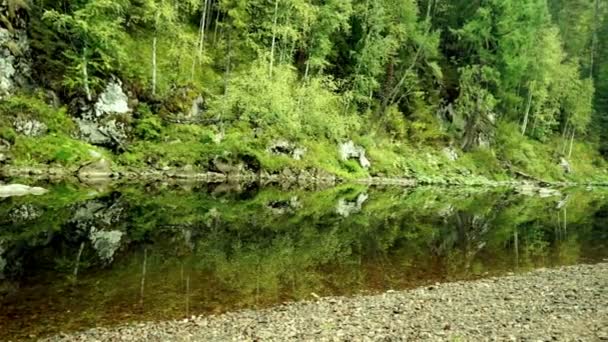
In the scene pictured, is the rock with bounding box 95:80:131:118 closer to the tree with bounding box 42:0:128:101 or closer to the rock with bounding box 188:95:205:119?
the tree with bounding box 42:0:128:101

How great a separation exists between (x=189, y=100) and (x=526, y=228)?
25457mm

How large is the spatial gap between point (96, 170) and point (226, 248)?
17.8 m

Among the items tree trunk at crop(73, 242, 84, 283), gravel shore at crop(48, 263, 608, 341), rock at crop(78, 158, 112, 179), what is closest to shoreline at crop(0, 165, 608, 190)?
rock at crop(78, 158, 112, 179)

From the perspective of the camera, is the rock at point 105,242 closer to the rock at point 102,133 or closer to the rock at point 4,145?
the rock at point 4,145

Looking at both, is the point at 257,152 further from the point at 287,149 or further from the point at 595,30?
the point at 595,30

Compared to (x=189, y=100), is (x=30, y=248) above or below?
below

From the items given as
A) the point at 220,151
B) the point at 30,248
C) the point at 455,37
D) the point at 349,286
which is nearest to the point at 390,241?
the point at 349,286

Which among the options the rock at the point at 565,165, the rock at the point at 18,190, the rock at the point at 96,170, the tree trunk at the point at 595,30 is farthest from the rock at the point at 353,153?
the tree trunk at the point at 595,30

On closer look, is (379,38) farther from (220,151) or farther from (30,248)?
(30,248)

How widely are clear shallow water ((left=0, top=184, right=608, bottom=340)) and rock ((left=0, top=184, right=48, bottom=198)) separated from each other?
0.81 metres

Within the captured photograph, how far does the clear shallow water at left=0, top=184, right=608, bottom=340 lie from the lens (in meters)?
11.2

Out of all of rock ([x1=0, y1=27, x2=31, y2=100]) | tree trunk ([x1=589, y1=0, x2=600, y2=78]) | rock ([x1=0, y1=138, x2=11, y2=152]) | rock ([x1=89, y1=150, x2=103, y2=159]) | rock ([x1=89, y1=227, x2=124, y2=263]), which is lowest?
rock ([x1=89, y1=227, x2=124, y2=263])

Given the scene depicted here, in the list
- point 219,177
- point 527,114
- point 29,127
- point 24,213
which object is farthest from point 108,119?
point 527,114

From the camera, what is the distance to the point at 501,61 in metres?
57.0
